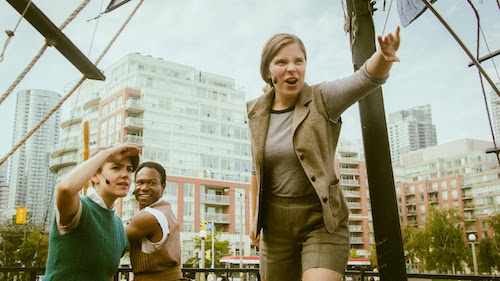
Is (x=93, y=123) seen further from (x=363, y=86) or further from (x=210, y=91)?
(x=363, y=86)

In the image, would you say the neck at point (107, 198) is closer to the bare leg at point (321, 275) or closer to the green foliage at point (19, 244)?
the bare leg at point (321, 275)

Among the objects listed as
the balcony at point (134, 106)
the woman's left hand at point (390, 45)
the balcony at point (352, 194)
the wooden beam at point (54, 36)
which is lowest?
the woman's left hand at point (390, 45)

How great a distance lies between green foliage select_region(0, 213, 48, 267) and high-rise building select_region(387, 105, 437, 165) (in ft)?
524

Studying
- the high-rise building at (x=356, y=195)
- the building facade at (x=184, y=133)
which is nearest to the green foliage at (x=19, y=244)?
the building facade at (x=184, y=133)

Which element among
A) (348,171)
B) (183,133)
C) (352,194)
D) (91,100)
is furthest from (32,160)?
(352,194)

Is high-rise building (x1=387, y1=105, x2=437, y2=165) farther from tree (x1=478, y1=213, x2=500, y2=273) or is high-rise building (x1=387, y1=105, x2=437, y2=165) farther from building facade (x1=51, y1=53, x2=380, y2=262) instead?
tree (x1=478, y1=213, x2=500, y2=273)

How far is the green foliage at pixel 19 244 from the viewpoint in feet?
104

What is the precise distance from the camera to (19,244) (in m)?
34.0

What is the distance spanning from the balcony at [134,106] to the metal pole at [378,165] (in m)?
44.5

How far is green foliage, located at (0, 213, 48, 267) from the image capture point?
31.6m

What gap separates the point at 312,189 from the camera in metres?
1.89

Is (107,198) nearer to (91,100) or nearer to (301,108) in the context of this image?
(301,108)

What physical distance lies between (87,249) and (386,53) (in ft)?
4.65

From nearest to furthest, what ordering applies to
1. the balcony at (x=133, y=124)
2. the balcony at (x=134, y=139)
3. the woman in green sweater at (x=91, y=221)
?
the woman in green sweater at (x=91, y=221)
the balcony at (x=134, y=139)
the balcony at (x=133, y=124)
